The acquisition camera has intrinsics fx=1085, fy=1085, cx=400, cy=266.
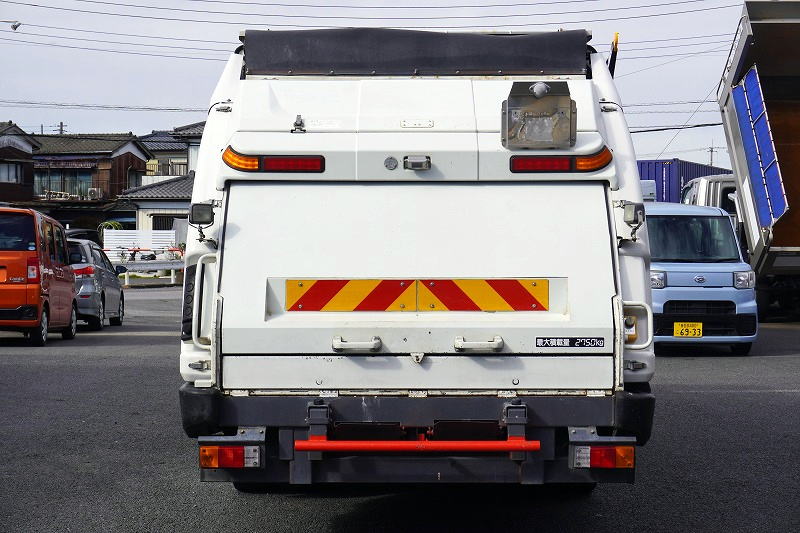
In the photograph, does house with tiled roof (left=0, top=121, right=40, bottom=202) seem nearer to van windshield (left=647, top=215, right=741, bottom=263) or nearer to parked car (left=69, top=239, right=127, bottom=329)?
parked car (left=69, top=239, right=127, bottom=329)

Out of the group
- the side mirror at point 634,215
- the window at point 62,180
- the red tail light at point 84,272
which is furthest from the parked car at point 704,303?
the window at point 62,180

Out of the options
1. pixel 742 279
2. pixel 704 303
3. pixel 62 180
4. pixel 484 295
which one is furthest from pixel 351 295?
pixel 62 180

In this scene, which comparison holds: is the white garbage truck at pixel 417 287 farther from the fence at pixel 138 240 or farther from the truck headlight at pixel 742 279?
the fence at pixel 138 240

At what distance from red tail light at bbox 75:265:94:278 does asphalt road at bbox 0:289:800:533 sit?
306 inches

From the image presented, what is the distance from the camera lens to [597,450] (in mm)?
5066

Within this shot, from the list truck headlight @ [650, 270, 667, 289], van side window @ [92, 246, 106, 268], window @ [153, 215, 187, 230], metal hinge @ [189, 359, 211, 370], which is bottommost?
metal hinge @ [189, 359, 211, 370]

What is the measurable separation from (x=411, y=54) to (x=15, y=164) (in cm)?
5825

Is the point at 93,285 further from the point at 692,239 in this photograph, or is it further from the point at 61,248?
the point at 692,239

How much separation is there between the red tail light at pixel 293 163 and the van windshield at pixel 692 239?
10.4 m

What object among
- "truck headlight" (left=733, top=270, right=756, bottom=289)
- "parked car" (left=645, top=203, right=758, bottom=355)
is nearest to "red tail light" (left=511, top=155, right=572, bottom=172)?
"parked car" (left=645, top=203, right=758, bottom=355)

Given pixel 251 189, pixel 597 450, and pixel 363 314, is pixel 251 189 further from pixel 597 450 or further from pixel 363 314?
pixel 597 450

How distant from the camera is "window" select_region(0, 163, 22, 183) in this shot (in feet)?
195

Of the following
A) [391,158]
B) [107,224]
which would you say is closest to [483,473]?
[391,158]

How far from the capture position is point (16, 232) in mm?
15273
